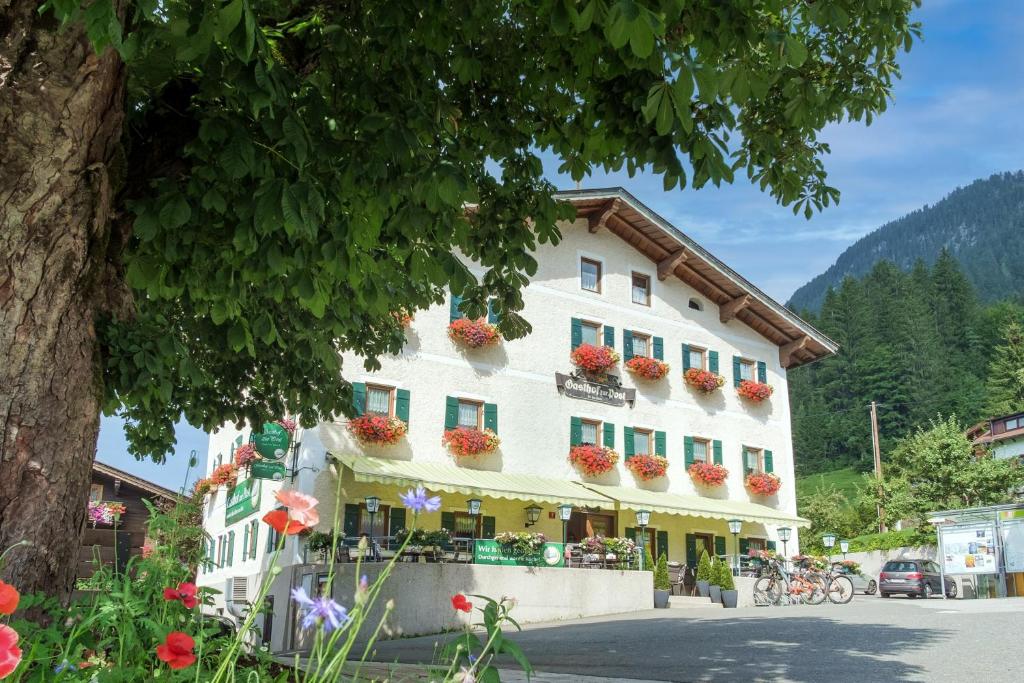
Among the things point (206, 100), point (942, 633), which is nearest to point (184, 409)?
point (206, 100)

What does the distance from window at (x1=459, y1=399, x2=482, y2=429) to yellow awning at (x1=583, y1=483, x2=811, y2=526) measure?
3350 millimetres

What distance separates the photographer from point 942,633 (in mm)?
9836

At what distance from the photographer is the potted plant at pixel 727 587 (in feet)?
68.3

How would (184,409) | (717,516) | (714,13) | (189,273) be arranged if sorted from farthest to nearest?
1. (717,516)
2. (184,409)
3. (189,273)
4. (714,13)

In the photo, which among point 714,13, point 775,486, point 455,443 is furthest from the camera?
point 775,486

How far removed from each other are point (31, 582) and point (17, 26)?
2.82 metres

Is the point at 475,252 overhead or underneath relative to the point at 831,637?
overhead

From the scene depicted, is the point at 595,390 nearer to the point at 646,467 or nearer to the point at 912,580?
the point at 646,467

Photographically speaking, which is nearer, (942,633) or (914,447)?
(942,633)

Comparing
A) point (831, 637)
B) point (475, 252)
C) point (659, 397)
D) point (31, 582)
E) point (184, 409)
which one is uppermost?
point (659, 397)

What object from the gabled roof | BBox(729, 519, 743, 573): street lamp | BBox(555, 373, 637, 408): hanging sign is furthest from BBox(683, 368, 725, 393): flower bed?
BBox(729, 519, 743, 573): street lamp

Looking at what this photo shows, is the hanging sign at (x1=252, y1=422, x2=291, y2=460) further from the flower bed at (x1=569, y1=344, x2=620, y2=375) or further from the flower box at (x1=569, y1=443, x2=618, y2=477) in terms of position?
the flower bed at (x1=569, y1=344, x2=620, y2=375)

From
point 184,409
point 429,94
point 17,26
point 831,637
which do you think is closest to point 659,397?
point 831,637

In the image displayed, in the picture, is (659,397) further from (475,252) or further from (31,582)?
(31,582)
